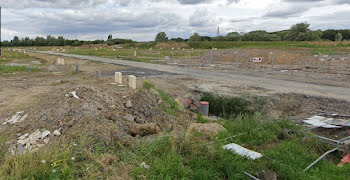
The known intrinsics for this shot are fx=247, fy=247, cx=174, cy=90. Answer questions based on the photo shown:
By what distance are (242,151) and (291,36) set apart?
71.4m

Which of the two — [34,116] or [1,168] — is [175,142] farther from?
[34,116]

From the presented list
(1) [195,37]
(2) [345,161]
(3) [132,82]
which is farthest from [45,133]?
(1) [195,37]

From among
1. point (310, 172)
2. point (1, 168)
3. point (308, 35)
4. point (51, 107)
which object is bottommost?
point (310, 172)

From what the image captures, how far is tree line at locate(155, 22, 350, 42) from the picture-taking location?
6297 cm

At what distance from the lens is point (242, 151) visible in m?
4.70

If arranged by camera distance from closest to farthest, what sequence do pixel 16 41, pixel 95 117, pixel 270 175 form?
1. pixel 270 175
2. pixel 95 117
3. pixel 16 41

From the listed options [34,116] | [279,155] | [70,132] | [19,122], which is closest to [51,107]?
[34,116]

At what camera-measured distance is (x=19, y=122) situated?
6090mm

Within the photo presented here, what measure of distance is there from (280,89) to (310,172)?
7.33 metres

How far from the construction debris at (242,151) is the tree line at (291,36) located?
66251 mm

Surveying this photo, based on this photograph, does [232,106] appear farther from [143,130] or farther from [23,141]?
[23,141]

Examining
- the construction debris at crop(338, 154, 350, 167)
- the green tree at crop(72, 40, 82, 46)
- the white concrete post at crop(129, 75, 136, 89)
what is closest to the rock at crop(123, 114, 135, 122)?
the construction debris at crop(338, 154, 350, 167)

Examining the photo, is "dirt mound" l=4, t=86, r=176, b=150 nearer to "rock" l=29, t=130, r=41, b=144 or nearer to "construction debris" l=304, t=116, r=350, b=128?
"rock" l=29, t=130, r=41, b=144

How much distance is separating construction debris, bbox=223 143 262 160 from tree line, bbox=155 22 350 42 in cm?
6625
